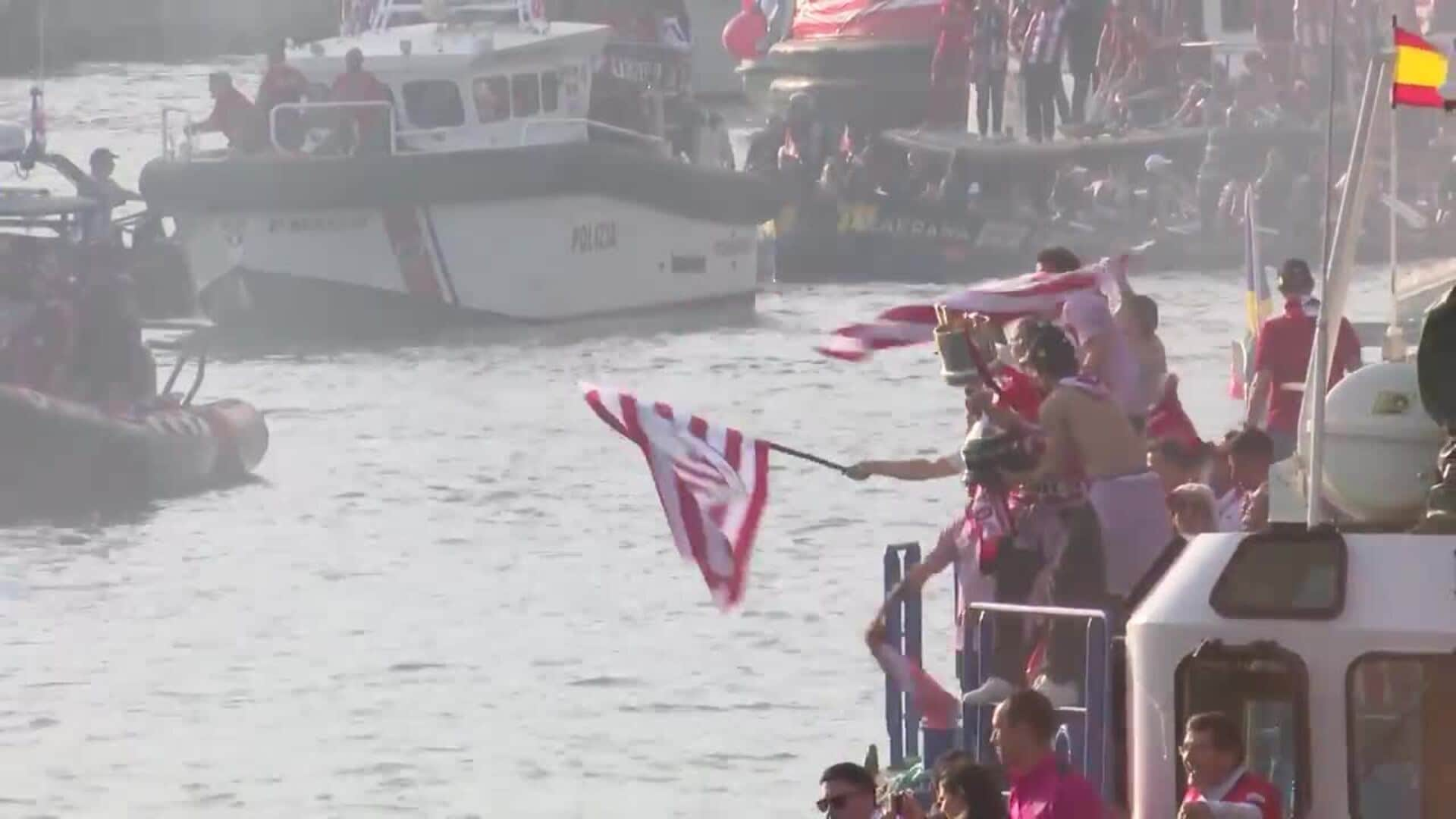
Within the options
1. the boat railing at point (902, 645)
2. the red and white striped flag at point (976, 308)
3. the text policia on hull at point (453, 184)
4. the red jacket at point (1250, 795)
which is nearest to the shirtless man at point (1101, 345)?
the red and white striped flag at point (976, 308)

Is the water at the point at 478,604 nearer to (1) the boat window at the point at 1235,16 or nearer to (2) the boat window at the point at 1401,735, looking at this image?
(1) the boat window at the point at 1235,16

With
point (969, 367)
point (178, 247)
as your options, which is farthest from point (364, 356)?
point (969, 367)

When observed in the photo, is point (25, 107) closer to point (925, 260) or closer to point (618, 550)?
point (925, 260)

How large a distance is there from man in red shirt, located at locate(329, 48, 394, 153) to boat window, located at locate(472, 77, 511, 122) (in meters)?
0.77

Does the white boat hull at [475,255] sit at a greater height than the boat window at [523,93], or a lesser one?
lesser

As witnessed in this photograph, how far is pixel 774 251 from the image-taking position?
36.9 m

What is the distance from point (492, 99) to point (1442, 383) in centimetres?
2521

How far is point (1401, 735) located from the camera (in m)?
5.40

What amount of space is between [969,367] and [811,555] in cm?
1358

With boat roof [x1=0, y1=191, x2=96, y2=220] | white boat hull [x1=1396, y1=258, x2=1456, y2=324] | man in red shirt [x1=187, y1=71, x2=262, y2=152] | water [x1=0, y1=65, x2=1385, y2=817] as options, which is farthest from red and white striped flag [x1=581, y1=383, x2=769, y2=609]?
man in red shirt [x1=187, y1=71, x2=262, y2=152]

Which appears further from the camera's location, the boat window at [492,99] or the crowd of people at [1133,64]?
the crowd of people at [1133,64]

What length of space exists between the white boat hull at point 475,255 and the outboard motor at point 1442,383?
25655mm

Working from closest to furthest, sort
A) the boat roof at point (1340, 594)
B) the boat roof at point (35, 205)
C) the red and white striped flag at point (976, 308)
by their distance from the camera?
the boat roof at point (1340, 594) < the red and white striped flag at point (976, 308) < the boat roof at point (35, 205)

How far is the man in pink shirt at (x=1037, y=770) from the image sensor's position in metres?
5.76
